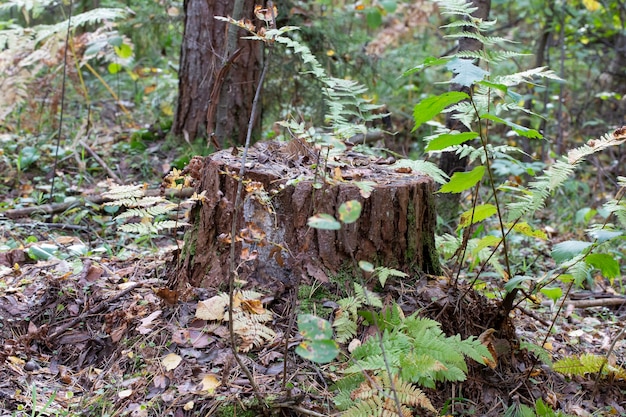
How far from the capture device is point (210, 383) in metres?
2.41

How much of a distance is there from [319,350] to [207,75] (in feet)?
12.9

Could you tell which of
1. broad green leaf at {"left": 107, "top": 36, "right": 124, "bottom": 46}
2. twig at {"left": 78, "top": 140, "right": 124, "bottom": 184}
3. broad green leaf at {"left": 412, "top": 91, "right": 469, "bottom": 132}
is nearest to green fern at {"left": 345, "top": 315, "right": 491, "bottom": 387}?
broad green leaf at {"left": 412, "top": 91, "right": 469, "bottom": 132}

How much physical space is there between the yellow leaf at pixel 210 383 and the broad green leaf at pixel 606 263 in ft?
5.45

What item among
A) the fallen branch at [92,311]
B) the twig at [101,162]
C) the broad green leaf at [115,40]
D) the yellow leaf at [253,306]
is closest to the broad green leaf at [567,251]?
the yellow leaf at [253,306]

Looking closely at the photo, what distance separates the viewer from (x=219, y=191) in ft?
9.16

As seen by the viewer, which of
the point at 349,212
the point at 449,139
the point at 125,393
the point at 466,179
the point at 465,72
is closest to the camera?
the point at 349,212

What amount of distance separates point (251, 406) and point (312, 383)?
0.30 metres

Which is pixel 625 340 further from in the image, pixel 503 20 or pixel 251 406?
pixel 503 20

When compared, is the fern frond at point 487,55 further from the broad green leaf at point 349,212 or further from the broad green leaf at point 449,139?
the broad green leaf at point 349,212

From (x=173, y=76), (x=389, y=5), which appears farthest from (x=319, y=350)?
(x=173, y=76)

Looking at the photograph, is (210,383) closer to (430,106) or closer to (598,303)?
(430,106)

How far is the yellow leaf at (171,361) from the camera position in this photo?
2543mm

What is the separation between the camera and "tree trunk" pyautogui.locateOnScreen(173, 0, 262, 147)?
5.15 metres

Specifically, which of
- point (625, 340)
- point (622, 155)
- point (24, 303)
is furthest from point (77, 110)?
point (622, 155)
